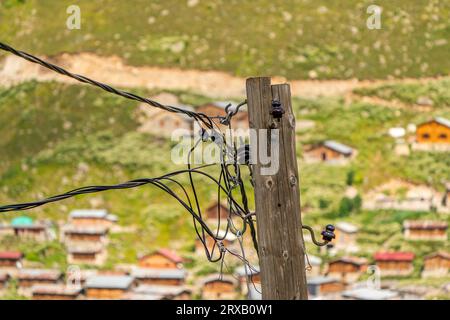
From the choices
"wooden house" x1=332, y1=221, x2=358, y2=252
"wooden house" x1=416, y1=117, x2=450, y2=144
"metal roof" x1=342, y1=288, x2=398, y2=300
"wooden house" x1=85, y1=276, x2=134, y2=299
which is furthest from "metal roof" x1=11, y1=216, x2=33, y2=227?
"wooden house" x1=416, y1=117, x2=450, y2=144

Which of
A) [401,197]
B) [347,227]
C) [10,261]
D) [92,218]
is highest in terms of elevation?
[401,197]

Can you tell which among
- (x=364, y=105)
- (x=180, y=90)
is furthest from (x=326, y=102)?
(x=180, y=90)

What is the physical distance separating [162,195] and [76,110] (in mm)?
10710

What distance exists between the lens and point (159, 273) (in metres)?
41.6

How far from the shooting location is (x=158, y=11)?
6388 centimetres

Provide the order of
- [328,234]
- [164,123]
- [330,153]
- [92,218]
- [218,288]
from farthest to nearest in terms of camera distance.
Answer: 1. [164,123]
2. [330,153]
3. [92,218]
4. [218,288]
5. [328,234]

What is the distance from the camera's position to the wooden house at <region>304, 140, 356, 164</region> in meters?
50.8

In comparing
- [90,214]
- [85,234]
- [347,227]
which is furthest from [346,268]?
[90,214]

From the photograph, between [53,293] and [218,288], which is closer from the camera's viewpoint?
[218,288]

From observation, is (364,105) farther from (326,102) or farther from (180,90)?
(180,90)

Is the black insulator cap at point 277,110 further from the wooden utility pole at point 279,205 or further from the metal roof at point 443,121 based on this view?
the metal roof at point 443,121

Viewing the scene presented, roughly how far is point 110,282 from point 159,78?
21.2 metres

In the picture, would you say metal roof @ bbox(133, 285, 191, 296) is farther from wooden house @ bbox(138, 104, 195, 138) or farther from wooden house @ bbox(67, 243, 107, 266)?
wooden house @ bbox(138, 104, 195, 138)

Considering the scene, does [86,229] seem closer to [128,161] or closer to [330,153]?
[128,161]
